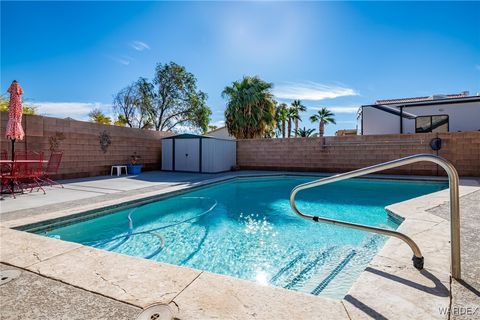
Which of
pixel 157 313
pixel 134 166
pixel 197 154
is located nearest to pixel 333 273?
pixel 157 313

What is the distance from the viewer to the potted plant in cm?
1109

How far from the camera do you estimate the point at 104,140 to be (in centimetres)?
1038

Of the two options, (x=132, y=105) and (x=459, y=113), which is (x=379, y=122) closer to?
(x=459, y=113)

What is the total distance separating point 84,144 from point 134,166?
221 cm

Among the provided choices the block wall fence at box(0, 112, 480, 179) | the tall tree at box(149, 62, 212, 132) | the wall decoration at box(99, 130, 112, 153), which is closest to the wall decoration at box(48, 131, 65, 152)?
the block wall fence at box(0, 112, 480, 179)

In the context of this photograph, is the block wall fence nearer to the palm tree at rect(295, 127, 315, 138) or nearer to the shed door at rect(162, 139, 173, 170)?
the shed door at rect(162, 139, 173, 170)

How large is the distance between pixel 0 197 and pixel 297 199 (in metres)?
7.16

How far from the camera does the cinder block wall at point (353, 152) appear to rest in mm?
9453

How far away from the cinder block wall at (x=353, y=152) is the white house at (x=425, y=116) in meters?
2.44

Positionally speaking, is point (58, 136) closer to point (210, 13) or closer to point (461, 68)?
point (210, 13)

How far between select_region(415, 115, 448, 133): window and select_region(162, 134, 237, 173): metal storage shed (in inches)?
384

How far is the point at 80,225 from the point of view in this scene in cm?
412

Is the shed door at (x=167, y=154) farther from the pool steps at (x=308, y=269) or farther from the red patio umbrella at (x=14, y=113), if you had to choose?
the pool steps at (x=308, y=269)

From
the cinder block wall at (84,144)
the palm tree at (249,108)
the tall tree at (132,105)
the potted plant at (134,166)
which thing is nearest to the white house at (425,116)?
the palm tree at (249,108)
